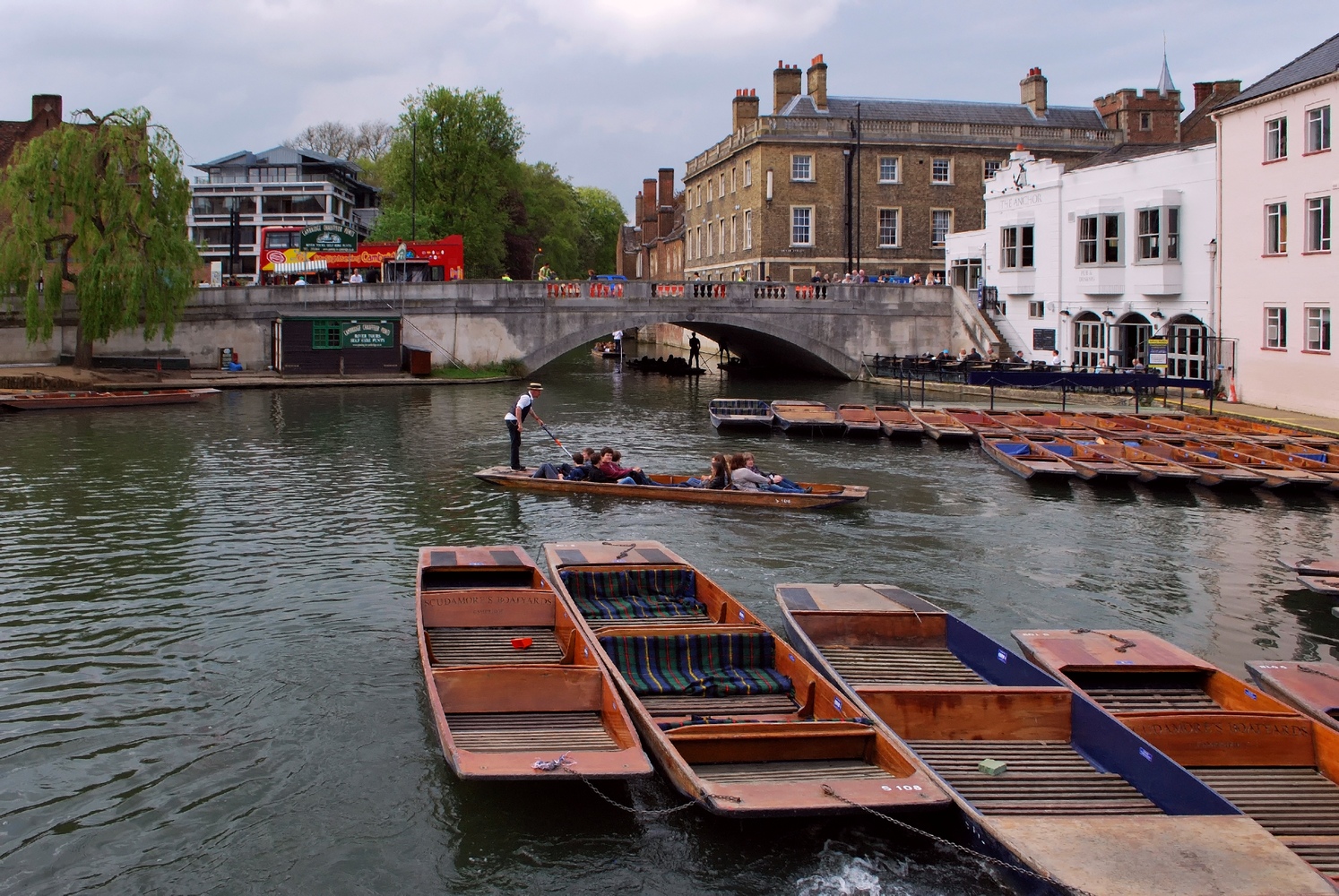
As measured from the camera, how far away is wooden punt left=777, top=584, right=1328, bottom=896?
649cm

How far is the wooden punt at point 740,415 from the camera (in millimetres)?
30203

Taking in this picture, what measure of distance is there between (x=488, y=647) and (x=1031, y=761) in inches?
194

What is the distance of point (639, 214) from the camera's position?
9794cm

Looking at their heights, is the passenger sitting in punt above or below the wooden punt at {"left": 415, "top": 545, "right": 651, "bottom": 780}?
above

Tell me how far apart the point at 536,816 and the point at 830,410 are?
23.4 metres

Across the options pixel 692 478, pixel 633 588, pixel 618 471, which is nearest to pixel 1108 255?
pixel 692 478

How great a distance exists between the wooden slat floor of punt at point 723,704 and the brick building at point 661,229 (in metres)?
65.9

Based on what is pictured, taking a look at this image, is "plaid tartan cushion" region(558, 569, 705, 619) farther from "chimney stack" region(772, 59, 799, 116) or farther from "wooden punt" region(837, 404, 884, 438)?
"chimney stack" region(772, 59, 799, 116)

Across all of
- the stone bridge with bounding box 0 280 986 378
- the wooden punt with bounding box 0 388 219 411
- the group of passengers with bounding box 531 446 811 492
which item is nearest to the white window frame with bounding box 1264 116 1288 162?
the stone bridge with bounding box 0 280 986 378

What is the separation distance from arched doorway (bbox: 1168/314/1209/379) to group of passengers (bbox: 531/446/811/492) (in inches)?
778

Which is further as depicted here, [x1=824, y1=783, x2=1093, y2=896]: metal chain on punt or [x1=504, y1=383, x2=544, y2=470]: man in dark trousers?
[x1=504, y1=383, x2=544, y2=470]: man in dark trousers

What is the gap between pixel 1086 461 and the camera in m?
22.9

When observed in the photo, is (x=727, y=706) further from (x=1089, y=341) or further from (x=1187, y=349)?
(x=1089, y=341)

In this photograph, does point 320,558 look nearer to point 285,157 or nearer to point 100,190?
point 100,190
